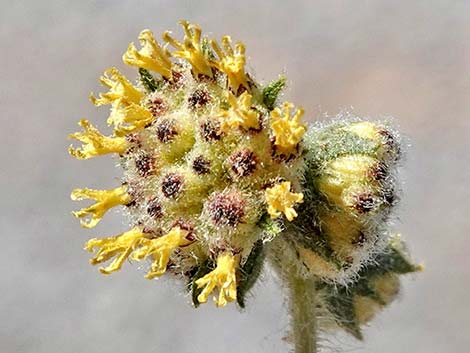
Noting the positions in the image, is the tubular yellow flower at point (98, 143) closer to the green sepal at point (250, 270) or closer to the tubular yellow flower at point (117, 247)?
the tubular yellow flower at point (117, 247)

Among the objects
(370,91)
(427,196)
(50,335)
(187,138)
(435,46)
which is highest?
(435,46)

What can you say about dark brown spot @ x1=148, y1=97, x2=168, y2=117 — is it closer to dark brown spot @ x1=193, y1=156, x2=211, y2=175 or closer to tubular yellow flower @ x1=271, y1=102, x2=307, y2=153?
dark brown spot @ x1=193, y1=156, x2=211, y2=175

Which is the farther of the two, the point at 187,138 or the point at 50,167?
the point at 50,167

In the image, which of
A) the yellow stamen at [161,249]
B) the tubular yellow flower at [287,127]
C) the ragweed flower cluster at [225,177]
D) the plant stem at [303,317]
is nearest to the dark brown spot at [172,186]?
the ragweed flower cluster at [225,177]

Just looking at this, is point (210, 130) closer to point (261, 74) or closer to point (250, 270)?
point (250, 270)

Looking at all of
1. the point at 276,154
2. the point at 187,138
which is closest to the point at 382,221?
the point at 276,154

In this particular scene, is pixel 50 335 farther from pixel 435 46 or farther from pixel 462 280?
pixel 435 46
